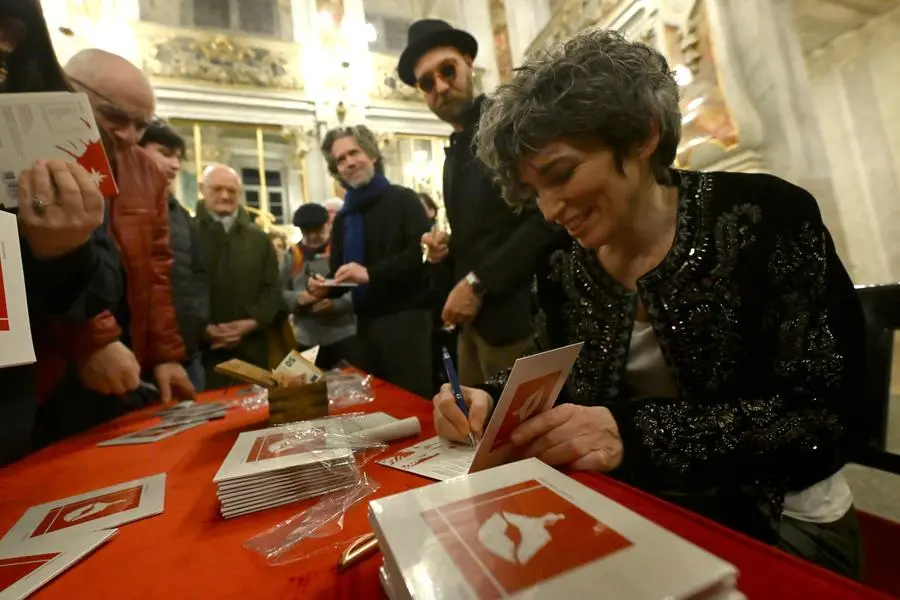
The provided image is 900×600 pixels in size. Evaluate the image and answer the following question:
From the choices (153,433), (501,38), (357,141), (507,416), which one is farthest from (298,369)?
(501,38)

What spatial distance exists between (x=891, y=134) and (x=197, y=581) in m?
4.63

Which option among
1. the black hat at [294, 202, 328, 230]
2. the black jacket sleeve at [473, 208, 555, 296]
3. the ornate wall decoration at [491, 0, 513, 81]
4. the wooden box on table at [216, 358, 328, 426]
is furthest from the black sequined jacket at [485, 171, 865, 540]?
the ornate wall decoration at [491, 0, 513, 81]

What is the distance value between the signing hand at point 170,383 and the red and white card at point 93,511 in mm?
1081

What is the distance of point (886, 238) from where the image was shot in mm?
3260

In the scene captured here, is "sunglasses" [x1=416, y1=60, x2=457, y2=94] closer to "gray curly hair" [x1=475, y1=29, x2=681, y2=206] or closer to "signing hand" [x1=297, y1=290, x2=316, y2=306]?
"gray curly hair" [x1=475, y1=29, x2=681, y2=206]

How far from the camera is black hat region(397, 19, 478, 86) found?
2027mm

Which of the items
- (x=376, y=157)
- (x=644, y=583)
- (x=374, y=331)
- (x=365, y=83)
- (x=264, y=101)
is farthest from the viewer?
(x=365, y=83)

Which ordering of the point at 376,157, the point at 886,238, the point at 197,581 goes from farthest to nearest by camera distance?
the point at 886,238
the point at 376,157
the point at 197,581

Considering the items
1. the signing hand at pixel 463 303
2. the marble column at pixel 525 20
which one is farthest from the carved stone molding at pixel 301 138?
the signing hand at pixel 463 303

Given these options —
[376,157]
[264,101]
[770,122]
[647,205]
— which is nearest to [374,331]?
[376,157]

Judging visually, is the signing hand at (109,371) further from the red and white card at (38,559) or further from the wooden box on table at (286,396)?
the red and white card at (38,559)

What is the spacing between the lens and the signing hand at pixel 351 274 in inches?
88.9

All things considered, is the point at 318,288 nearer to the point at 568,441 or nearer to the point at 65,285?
the point at 65,285

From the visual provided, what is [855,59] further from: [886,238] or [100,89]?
[100,89]
